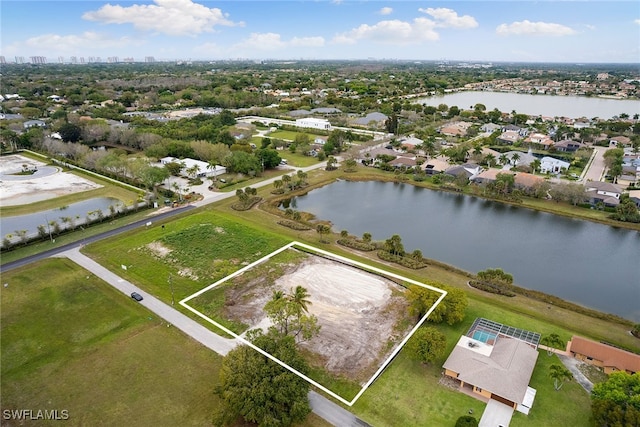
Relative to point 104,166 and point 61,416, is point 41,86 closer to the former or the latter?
point 104,166

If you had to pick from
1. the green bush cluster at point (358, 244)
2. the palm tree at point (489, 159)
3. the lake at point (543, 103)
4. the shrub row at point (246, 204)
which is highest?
the lake at point (543, 103)

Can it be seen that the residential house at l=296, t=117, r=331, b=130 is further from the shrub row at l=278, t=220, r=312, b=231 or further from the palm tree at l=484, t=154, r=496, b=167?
the shrub row at l=278, t=220, r=312, b=231

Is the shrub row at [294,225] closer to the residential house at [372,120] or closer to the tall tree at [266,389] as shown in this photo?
the tall tree at [266,389]

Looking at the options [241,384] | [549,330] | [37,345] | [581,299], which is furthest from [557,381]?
[37,345]

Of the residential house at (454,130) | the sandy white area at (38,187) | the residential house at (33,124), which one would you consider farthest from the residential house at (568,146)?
the residential house at (33,124)

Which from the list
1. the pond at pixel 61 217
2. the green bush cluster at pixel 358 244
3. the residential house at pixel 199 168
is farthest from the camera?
the residential house at pixel 199 168

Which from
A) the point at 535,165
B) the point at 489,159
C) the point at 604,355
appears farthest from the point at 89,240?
the point at 535,165

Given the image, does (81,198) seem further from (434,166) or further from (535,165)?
(535,165)
